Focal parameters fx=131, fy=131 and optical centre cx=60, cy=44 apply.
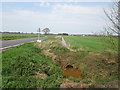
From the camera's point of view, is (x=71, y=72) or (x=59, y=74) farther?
(x=71, y=72)

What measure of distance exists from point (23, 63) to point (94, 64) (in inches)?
233

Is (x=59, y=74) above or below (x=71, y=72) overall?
above

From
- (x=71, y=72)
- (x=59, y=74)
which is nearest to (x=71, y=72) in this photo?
(x=71, y=72)

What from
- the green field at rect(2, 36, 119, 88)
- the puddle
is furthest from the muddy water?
the green field at rect(2, 36, 119, 88)

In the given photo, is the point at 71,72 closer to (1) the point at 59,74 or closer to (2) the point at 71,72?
(2) the point at 71,72

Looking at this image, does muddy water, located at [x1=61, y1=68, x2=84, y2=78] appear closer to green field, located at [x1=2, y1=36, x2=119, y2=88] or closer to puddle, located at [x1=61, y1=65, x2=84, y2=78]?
puddle, located at [x1=61, y1=65, x2=84, y2=78]

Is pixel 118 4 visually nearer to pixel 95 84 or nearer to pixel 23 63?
pixel 95 84

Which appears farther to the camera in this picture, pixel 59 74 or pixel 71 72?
pixel 71 72

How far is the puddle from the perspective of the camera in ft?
34.4

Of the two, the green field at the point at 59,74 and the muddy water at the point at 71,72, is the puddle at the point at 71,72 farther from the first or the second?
the green field at the point at 59,74

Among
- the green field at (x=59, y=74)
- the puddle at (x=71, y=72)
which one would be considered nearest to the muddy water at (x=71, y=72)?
the puddle at (x=71, y=72)

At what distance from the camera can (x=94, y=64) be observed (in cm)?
1120

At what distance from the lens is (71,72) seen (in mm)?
11172

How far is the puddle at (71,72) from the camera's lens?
10492 millimetres
